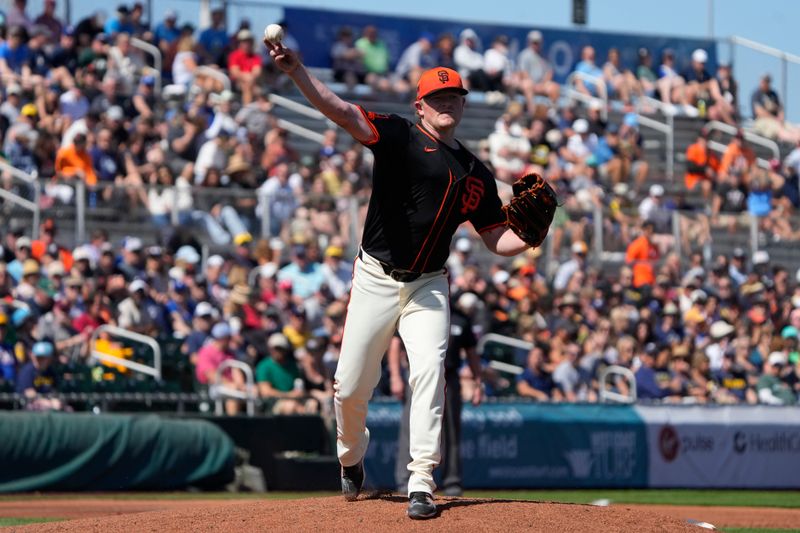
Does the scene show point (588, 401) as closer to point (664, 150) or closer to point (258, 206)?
point (258, 206)

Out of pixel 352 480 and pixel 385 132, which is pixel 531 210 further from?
pixel 352 480

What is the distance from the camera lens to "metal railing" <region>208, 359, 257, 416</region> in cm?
1584

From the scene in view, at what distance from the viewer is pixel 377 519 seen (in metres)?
7.48

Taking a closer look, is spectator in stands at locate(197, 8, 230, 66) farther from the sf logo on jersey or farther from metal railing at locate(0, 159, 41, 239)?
the sf logo on jersey

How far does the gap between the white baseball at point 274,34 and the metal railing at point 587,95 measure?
19917 millimetres

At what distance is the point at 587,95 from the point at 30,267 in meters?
13.9

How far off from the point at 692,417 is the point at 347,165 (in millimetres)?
6527

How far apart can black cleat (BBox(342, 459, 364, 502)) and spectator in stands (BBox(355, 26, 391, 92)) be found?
17878mm

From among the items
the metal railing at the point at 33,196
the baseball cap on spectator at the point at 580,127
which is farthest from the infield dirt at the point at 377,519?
the baseball cap on spectator at the point at 580,127

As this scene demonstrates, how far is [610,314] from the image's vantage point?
2011 centimetres

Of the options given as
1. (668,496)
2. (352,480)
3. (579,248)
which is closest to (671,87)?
(579,248)

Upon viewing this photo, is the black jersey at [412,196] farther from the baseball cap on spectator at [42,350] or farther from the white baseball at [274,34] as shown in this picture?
Result: the baseball cap on spectator at [42,350]

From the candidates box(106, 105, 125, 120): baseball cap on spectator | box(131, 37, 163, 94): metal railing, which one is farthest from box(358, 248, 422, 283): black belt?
box(131, 37, 163, 94): metal railing

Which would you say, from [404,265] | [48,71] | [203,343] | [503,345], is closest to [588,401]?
[503,345]
